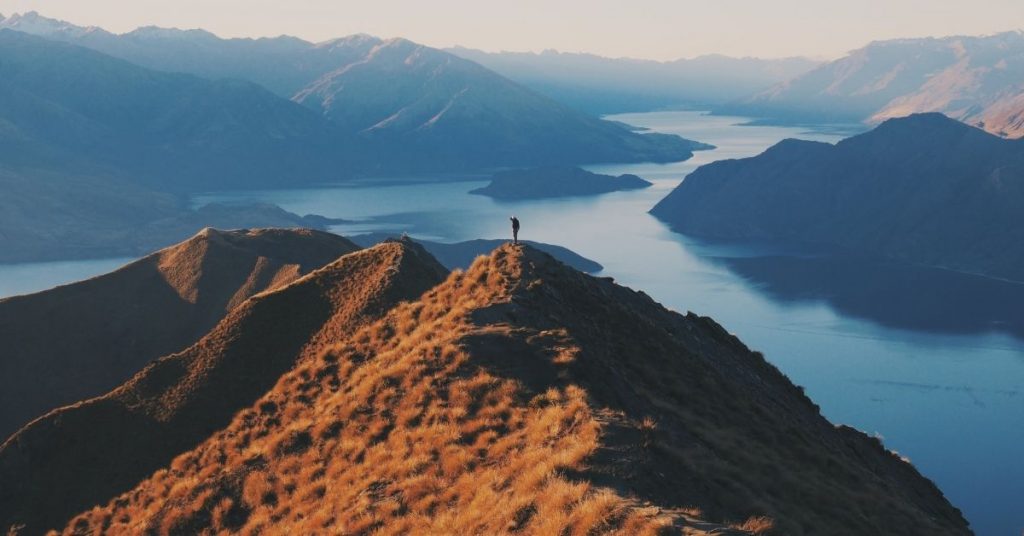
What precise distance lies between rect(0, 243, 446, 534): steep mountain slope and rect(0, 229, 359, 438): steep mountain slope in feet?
148

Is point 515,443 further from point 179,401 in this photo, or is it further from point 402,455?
point 179,401

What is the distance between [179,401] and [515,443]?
24.5 m

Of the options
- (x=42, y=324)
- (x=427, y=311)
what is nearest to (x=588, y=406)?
(x=427, y=311)

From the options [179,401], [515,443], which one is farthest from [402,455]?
[179,401]

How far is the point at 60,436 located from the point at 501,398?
26116mm

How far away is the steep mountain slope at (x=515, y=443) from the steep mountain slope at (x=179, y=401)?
7.24ft

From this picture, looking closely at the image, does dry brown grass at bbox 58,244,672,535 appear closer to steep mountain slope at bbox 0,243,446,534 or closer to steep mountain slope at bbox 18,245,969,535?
steep mountain slope at bbox 18,245,969,535

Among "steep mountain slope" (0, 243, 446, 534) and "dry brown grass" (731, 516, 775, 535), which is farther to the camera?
"steep mountain slope" (0, 243, 446, 534)

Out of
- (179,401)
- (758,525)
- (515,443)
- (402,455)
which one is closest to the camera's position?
(758,525)

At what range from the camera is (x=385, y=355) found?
38344 mm

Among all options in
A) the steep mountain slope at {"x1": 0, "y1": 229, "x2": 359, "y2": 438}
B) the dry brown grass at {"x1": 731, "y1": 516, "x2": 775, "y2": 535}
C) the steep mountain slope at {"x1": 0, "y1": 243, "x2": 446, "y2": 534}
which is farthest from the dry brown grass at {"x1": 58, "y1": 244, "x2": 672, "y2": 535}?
the steep mountain slope at {"x1": 0, "y1": 229, "x2": 359, "y2": 438}

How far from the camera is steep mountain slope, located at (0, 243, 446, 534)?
1647 inches

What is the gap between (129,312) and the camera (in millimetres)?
103875

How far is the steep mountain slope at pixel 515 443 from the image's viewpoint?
24156mm
